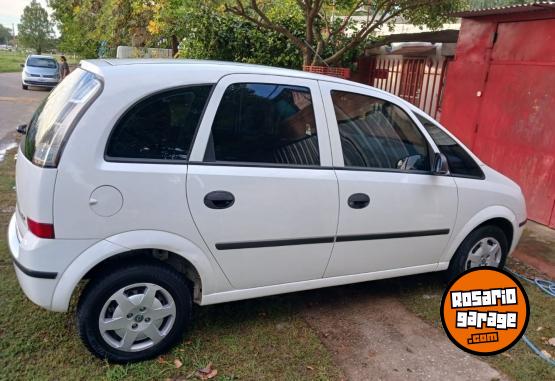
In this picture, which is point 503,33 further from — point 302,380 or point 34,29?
point 34,29

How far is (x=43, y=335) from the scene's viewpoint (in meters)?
3.06

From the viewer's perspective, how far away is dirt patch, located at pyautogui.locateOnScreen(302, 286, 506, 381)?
303 cm

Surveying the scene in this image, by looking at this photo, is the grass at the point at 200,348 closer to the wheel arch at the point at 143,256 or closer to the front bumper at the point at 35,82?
the wheel arch at the point at 143,256

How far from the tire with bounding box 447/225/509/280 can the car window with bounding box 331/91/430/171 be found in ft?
2.82

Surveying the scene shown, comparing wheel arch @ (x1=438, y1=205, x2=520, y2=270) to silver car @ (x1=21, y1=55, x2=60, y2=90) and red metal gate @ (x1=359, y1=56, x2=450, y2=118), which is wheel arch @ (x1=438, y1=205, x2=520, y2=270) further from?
silver car @ (x1=21, y1=55, x2=60, y2=90)

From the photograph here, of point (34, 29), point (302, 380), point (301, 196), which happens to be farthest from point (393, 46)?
point (34, 29)

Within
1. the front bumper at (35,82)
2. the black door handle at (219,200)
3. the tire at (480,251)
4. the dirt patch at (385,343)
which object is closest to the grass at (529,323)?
the dirt patch at (385,343)

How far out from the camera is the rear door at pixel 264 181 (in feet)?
9.25

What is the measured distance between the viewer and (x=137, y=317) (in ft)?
9.20

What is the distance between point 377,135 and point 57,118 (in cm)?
215

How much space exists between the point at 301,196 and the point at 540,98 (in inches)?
161

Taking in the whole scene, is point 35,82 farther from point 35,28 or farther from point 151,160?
point 35,28

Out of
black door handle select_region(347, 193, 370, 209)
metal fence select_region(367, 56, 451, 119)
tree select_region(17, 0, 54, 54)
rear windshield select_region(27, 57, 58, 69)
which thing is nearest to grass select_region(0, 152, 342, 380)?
black door handle select_region(347, 193, 370, 209)

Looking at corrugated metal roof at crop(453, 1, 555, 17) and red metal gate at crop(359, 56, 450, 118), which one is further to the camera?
red metal gate at crop(359, 56, 450, 118)
